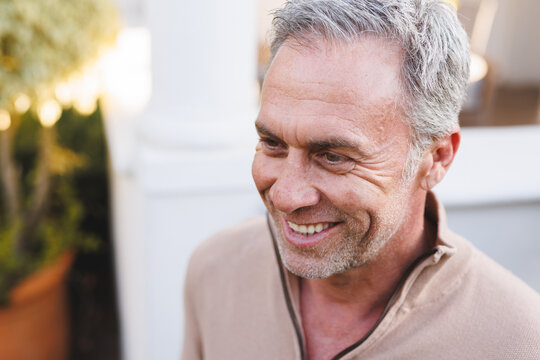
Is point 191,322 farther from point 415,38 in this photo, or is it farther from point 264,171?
point 415,38

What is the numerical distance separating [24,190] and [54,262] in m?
0.80

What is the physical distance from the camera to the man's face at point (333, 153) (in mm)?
1059

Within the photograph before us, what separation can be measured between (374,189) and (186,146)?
1.33 meters

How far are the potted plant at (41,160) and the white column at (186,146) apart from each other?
0.53m

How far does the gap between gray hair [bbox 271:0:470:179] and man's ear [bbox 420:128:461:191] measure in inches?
1.2

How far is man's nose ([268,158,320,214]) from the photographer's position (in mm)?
1100

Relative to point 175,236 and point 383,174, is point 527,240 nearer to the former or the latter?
point 175,236

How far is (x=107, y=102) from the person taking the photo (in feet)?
12.3

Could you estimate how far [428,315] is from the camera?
1200 millimetres

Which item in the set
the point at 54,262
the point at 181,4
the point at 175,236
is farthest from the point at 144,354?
the point at 181,4

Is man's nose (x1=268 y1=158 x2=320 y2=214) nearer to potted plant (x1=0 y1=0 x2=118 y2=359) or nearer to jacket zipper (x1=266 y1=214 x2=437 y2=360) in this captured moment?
jacket zipper (x1=266 y1=214 x2=437 y2=360)

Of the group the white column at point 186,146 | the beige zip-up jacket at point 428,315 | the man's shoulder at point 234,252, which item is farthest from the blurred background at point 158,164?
the beige zip-up jacket at point 428,315

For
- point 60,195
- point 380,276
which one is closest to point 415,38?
point 380,276

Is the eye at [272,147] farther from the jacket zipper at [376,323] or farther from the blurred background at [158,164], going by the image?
the blurred background at [158,164]
